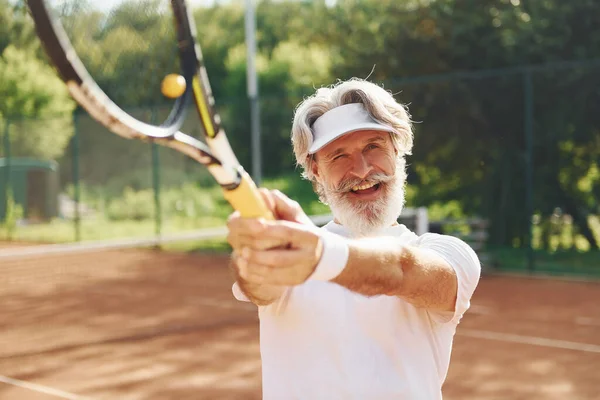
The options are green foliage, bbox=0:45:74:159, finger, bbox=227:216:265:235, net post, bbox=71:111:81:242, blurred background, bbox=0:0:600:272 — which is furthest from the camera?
net post, bbox=71:111:81:242

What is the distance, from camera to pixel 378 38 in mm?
14062

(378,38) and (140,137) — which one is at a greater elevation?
(378,38)

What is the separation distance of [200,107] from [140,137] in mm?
213

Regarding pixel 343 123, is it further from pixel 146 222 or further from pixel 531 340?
pixel 146 222

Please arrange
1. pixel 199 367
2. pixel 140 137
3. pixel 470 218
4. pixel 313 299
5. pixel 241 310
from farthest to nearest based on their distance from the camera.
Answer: pixel 470 218 < pixel 241 310 < pixel 199 367 < pixel 313 299 < pixel 140 137

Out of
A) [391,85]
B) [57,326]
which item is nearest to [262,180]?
[391,85]

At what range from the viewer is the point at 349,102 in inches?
74.7

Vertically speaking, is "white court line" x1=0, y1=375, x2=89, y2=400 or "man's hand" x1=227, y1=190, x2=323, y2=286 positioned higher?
"man's hand" x1=227, y1=190, x2=323, y2=286

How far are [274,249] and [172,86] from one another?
1.05 feet

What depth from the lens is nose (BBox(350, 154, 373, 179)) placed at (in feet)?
6.23

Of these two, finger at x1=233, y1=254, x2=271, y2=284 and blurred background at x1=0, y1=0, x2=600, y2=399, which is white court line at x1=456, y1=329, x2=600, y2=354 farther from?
finger at x1=233, y1=254, x2=271, y2=284

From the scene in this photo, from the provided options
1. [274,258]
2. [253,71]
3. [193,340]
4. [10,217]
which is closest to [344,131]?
[274,258]

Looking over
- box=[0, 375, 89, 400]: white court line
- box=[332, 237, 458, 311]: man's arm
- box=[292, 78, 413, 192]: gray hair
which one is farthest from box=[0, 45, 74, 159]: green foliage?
box=[332, 237, 458, 311]: man's arm

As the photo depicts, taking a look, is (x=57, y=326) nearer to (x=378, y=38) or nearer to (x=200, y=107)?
(x=200, y=107)
